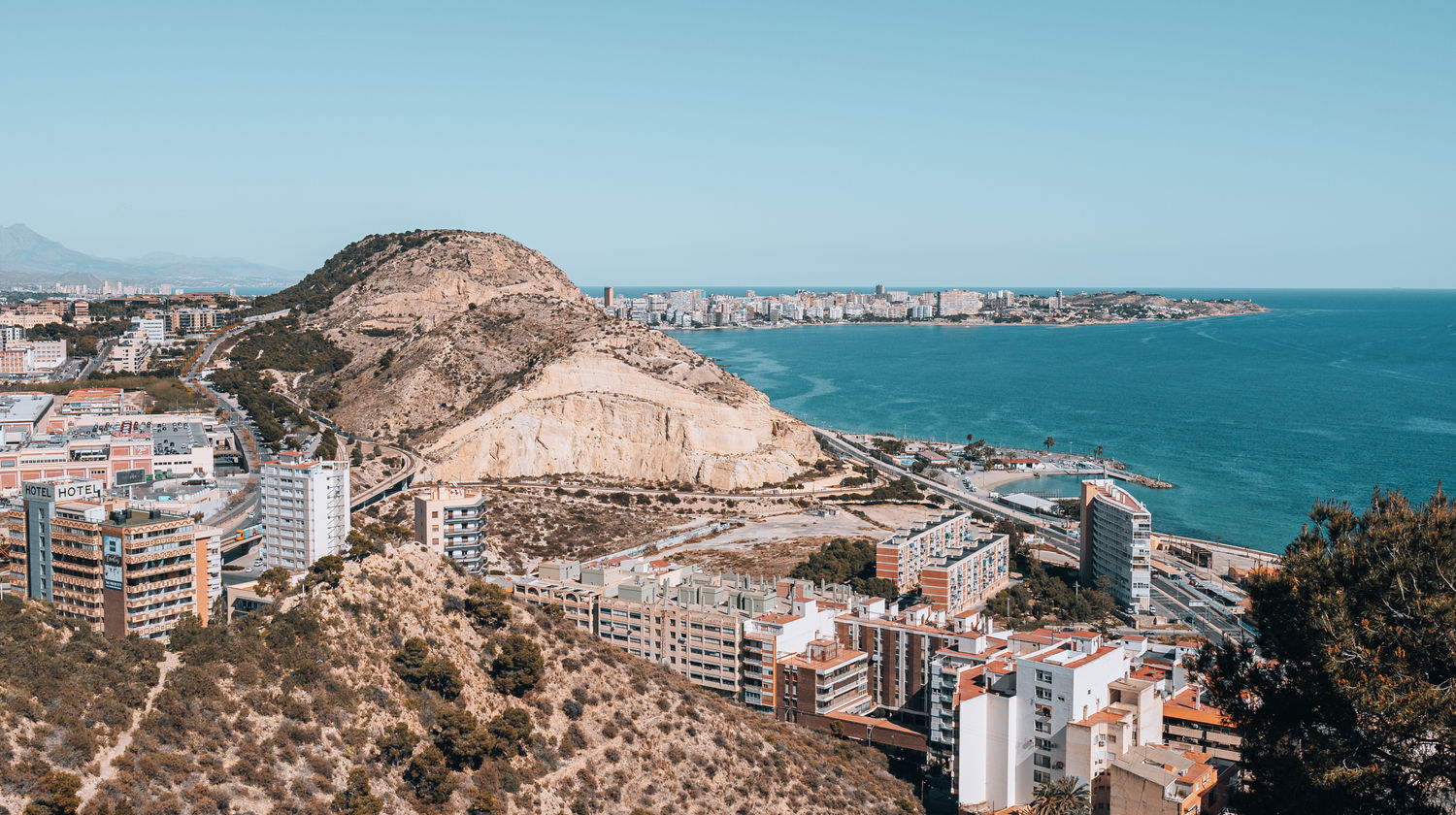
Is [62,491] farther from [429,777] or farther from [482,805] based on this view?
[482,805]

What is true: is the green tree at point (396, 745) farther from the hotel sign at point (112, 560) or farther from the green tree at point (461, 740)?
the hotel sign at point (112, 560)

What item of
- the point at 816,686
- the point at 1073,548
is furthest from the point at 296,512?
the point at 1073,548

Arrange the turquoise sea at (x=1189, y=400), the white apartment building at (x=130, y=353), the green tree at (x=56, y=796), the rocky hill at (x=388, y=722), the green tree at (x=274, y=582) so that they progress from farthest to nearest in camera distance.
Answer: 1. the white apartment building at (x=130, y=353)
2. the turquoise sea at (x=1189, y=400)
3. the green tree at (x=274, y=582)
4. the rocky hill at (x=388, y=722)
5. the green tree at (x=56, y=796)

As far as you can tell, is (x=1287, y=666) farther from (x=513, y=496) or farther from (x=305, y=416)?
(x=305, y=416)

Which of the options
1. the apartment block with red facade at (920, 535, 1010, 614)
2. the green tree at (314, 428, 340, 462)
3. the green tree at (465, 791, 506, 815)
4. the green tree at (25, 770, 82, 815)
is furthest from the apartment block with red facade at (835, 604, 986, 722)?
the green tree at (314, 428, 340, 462)

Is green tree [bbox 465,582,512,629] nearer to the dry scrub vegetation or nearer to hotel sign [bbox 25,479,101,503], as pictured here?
the dry scrub vegetation

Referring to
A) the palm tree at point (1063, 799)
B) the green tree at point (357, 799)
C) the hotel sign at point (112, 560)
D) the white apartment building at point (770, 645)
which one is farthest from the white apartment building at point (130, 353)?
the palm tree at point (1063, 799)
